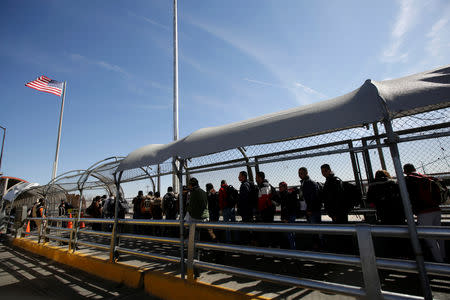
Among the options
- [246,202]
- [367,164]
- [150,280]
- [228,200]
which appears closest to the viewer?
[150,280]

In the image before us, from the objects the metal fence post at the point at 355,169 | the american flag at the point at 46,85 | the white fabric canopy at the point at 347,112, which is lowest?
the metal fence post at the point at 355,169

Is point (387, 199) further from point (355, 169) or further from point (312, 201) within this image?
point (312, 201)

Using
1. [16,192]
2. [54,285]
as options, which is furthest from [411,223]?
[16,192]

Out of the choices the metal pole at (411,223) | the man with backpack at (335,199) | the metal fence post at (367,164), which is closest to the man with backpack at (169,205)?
the man with backpack at (335,199)

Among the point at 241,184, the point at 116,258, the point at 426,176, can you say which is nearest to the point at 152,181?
the point at 116,258

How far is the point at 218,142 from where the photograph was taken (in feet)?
10.9

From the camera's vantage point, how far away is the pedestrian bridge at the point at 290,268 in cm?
203

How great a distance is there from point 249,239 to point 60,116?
963 inches

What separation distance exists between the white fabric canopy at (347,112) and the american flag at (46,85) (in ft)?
59.1

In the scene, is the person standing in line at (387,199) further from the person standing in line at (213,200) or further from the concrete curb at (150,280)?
the person standing in line at (213,200)

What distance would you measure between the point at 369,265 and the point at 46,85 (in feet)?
71.2

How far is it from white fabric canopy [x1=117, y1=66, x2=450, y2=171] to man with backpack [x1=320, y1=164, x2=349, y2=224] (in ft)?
5.87

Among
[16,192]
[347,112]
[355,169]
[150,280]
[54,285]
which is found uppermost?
[16,192]

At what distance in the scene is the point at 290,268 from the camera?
390 centimetres
